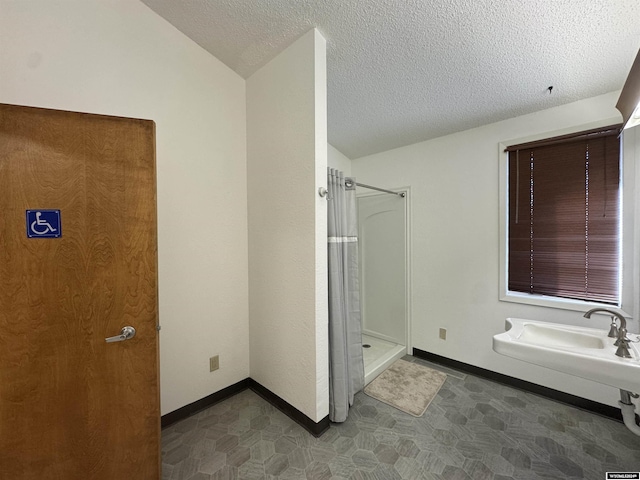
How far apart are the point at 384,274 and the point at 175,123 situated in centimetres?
260

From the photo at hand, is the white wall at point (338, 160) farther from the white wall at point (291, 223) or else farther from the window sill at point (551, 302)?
the window sill at point (551, 302)

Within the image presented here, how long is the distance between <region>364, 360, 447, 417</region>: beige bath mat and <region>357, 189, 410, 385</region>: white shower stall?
0.19 meters

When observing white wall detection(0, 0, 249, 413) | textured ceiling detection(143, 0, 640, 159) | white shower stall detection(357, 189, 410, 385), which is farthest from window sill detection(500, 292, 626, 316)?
white wall detection(0, 0, 249, 413)

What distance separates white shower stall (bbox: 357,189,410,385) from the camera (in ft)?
9.43

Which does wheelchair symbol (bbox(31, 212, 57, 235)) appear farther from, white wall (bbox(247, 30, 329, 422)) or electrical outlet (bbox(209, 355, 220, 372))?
electrical outlet (bbox(209, 355, 220, 372))

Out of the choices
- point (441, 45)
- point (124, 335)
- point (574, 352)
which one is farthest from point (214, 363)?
point (441, 45)

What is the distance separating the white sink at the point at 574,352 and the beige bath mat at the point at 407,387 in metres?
0.89

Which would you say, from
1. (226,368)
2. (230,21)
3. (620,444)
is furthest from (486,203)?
(226,368)

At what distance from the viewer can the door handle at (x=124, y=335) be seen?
3.95 ft

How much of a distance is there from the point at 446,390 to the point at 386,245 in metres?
1.57

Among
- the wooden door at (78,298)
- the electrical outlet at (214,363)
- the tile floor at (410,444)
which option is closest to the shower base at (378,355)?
the tile floor at (410,444)

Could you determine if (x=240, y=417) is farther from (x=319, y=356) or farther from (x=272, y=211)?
(x=272, y=211)

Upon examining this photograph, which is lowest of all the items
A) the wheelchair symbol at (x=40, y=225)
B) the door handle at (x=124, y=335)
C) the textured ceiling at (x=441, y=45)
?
the door handle at (x=124, y=335)

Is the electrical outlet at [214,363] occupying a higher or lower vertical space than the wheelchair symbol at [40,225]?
lower
